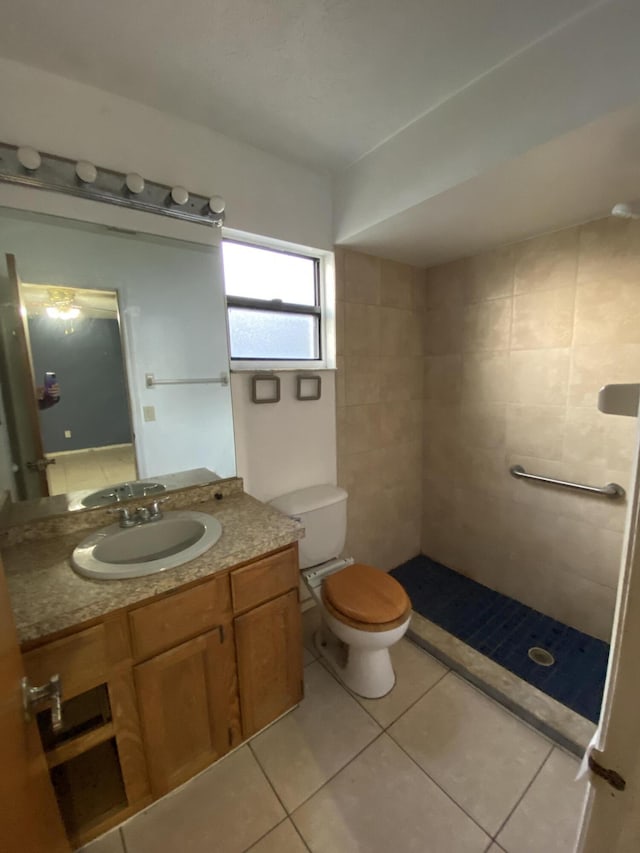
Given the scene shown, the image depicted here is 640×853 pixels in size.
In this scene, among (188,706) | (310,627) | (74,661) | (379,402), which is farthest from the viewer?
(379,402)

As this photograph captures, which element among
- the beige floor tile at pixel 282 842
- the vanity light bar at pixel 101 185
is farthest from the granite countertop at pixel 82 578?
the vanity light bar at pixel 101 185

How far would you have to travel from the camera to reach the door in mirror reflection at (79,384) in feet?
4.06

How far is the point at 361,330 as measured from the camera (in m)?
2.03

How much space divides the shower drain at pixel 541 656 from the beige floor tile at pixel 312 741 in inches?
33.9

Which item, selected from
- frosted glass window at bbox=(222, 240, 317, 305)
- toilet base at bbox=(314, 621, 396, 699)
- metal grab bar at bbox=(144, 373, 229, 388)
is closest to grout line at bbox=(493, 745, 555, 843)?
toilet base at bbox=(314, 621, 396, 699)

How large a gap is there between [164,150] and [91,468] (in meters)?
1.26

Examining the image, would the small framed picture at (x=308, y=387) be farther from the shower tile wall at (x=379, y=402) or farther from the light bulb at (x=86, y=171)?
the light bulb at (x=86, y=171)

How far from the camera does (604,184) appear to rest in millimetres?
1299

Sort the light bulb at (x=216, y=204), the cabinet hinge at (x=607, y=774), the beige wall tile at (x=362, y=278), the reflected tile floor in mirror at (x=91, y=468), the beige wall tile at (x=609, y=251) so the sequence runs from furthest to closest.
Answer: the beige wall tile at (x=362, y=278) → the beige wall tile at (x=609, y=251) → the light bulb at (x=216, y=204) → the reflected tile floor in mirror at (x=91, y=468) → the cabinet hinge at (x=607, y=774)

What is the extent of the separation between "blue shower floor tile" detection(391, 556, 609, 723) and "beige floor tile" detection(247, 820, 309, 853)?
1.10 m

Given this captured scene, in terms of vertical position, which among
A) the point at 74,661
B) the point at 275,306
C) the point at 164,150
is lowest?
the point at 74,661

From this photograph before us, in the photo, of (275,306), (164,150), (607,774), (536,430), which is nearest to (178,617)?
(607,774)

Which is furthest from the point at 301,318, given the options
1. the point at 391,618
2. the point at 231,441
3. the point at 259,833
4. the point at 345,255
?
the point at 259,833

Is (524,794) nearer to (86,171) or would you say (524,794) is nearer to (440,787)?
(440,787)
